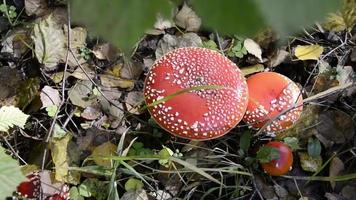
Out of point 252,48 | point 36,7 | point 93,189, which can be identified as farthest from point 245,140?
point 36,7

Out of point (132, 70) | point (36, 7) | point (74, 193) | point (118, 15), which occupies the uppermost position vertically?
point (118, 15)

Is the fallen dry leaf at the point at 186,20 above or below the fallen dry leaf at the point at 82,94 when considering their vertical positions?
above

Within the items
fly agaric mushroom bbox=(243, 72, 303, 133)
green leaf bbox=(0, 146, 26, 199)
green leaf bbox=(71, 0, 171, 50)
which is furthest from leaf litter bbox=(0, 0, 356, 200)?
green leaf bbox=(71, 0, 171, 50)

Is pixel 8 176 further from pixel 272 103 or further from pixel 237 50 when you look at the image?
pixel 237 50

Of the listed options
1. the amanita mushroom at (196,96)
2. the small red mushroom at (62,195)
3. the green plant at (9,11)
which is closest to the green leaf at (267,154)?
the amanita mushroom at (196,96)

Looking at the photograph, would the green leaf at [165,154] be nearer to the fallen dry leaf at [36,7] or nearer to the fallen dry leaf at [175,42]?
the fallen dry leaf at [175,42]

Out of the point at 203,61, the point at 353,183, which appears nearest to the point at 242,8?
the point at 203,61

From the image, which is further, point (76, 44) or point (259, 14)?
point (76, 44)

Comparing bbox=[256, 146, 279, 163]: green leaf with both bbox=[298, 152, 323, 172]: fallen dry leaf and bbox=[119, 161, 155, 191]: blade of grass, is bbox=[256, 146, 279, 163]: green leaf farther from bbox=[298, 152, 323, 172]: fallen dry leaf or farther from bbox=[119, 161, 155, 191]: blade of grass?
bbox=[119, 161, 155, 191]: blade of grass
